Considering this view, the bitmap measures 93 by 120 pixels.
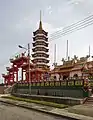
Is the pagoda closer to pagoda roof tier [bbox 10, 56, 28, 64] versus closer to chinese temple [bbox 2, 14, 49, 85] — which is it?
chinese temple [bbox 2, 14, 49, 85]

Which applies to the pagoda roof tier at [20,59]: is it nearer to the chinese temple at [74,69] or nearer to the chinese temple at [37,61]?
the chinese temple at [37,61]

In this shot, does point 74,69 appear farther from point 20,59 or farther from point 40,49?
point 40,49

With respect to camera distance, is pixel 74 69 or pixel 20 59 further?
pixel 20 59

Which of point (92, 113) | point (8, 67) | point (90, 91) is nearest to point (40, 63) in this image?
point (8, 67)

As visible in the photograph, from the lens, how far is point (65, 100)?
2219cm

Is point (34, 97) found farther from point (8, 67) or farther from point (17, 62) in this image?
point (8, 67)

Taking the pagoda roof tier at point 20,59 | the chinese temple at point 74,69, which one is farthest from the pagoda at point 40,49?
the chinese temple at point 74,69

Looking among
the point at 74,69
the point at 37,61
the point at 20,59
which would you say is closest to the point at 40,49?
the point at 37,61

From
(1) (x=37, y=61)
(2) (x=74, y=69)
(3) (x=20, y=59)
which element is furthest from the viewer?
(1) (x=37, y=61)

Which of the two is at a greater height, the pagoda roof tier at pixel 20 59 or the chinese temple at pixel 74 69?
the pagoda roof tier at pixel 20 59

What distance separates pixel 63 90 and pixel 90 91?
475 cm

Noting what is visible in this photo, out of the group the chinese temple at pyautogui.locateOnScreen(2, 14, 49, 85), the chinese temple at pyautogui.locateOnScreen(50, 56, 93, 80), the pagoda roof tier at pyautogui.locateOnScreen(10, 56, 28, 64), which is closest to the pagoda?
the chinese temple at pyautogui.locateOnScreen(2, 14, 49, 85)

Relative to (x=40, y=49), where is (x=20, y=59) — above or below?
below

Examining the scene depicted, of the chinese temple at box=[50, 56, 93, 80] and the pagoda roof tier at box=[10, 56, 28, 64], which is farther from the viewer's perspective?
the pagoda roof tier at box=[10, 56, 28, 64]
